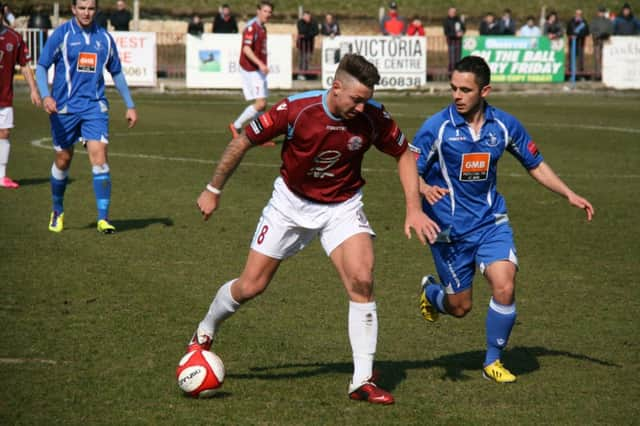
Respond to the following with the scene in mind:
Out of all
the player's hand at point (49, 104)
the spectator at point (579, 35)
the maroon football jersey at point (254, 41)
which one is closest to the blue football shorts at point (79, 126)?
the player's hand at point (49, 104)

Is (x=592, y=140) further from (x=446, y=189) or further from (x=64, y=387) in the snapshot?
(x=64, y=387)

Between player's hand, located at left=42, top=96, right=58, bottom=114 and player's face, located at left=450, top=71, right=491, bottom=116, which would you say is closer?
player's face, located at left=450, top=71, right=491, bottom=116

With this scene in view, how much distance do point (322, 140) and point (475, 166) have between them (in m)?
1.29

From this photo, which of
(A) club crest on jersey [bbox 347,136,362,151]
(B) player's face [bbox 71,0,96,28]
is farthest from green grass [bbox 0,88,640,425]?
(B) player's face [bbox 71,0,96,28]

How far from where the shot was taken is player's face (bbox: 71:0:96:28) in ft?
37.7

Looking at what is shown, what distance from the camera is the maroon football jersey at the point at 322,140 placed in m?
6.49

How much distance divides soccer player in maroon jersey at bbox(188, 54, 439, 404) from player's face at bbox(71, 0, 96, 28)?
18.2 ft

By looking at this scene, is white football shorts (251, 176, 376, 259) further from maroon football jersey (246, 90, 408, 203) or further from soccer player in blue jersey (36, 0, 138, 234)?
soccer player in blue jersey (36, 0, 138, 234)

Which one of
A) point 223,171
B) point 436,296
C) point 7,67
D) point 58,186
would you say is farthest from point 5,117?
point 223,171

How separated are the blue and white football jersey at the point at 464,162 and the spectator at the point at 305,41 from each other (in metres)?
27.3

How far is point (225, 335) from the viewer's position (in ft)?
26.3

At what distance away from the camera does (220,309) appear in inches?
271

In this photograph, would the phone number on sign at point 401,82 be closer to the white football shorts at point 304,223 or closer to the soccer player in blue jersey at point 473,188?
the soccer player in blue jersey at point 473,188

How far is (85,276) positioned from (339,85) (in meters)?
4.44
